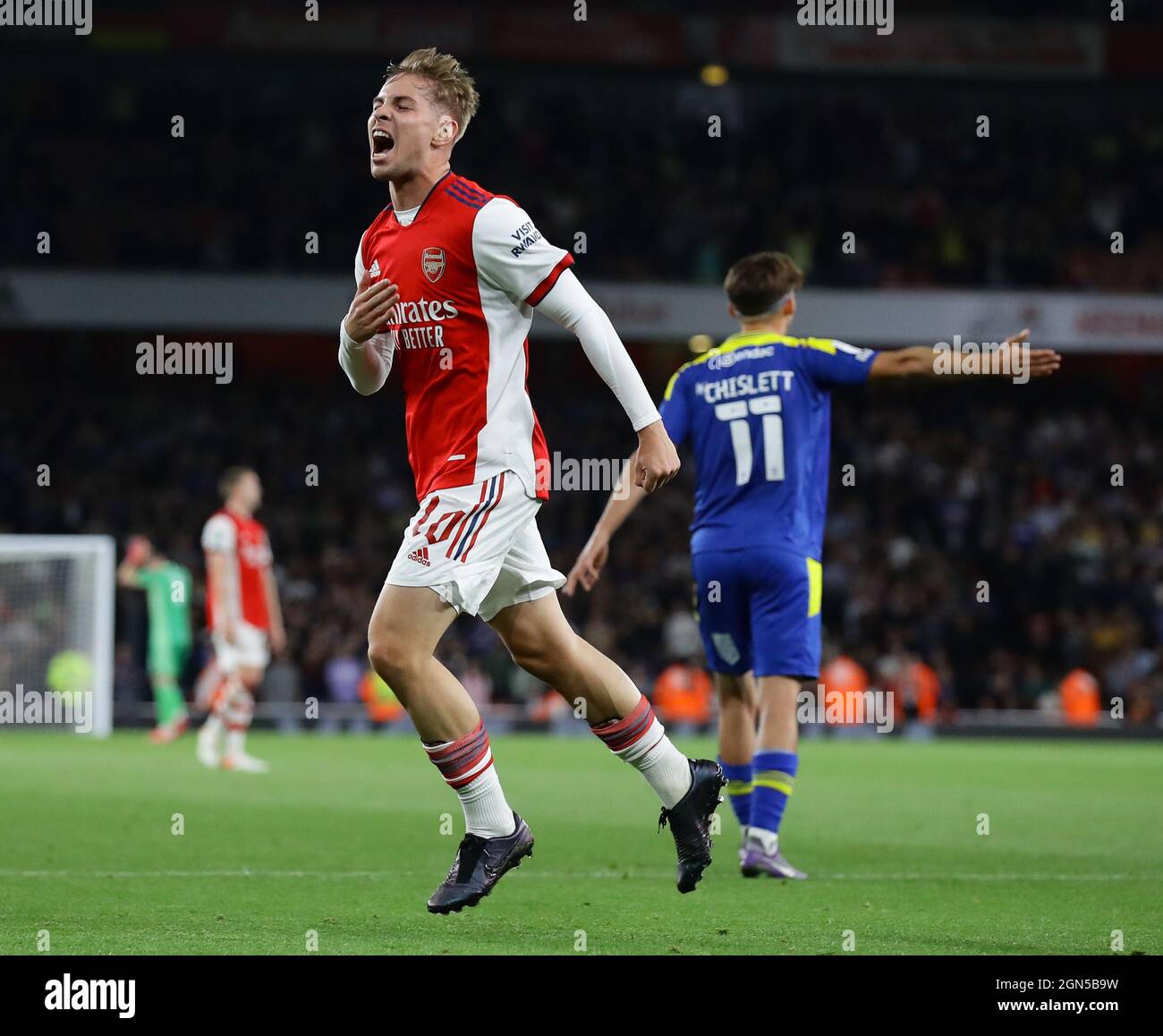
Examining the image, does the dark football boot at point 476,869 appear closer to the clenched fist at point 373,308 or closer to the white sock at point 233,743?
the clenched fist at point 373,308

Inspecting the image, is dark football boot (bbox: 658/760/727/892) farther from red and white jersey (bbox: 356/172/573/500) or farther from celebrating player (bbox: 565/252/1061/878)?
celebrating player (bbox: 565/252/1061/878)

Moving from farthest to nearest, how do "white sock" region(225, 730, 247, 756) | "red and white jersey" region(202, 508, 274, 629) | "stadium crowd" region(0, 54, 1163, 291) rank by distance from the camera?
"stadium crowd" region(0, 54, 1163, 291) → "white sock" region(225, 730, 247, 756) → "red and white jersey" region(202, 508, 274, 629)

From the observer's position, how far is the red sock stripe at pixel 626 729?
521cm

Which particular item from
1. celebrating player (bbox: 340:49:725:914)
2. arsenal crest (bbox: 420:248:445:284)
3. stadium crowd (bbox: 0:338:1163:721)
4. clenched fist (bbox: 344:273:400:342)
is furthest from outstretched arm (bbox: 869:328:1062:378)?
stadium crowd (bbox: 0:338:1163:721)

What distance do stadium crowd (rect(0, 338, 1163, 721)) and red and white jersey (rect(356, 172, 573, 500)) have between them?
51.7 ft

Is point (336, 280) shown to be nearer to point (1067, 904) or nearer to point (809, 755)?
point (809, 755)

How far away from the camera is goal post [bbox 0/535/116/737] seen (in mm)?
18547

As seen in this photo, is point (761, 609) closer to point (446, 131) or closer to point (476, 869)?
point (476, 869)

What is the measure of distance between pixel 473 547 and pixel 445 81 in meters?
1.33

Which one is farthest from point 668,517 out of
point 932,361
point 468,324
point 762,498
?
point 468,324

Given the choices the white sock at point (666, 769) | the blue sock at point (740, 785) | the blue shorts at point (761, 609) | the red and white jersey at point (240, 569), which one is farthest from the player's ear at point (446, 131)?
the red and white jersey at point (240, 569)

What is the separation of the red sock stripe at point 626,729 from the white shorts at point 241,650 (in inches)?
324

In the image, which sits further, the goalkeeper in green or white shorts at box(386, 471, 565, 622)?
the goalkeeper in green
